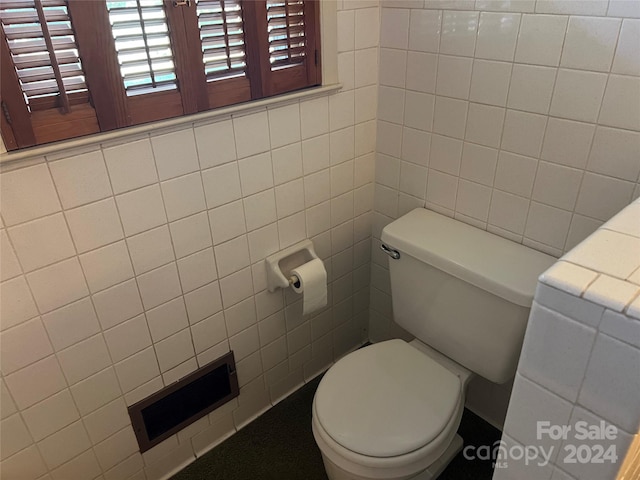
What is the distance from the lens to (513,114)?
1305 mm

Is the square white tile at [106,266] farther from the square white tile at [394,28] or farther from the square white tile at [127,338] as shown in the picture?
the square white tile at [394,28]

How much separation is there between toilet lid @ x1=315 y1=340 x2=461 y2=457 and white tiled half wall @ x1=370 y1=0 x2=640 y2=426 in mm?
380

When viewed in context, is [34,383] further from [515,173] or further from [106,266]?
[515,173]

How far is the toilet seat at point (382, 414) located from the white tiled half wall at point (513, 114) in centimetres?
39

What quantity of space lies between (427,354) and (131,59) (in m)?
1.18

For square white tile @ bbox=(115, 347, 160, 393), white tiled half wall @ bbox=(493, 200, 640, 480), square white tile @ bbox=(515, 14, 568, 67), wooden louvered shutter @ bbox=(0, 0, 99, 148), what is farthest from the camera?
square white tile @ bbox=(115, 347, 160, 393)

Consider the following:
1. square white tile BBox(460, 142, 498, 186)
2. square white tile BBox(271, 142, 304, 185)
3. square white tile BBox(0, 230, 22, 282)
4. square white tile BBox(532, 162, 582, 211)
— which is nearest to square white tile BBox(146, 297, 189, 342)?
square white tile BBox(0, 230, 22, 282)

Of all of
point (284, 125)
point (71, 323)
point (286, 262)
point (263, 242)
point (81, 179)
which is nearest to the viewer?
point (81, 179)

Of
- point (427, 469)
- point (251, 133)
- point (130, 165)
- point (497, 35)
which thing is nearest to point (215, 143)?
point (251, 133)

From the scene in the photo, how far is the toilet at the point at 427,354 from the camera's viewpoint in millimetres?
1269

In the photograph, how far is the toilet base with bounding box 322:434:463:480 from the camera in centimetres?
130

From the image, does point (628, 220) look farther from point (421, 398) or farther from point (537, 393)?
point (421, 398)

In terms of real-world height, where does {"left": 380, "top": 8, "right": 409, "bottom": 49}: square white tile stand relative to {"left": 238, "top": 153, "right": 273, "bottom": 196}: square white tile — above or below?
above

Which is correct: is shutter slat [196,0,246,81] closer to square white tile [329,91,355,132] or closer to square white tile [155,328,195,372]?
square white tile [329,91,355,132]
